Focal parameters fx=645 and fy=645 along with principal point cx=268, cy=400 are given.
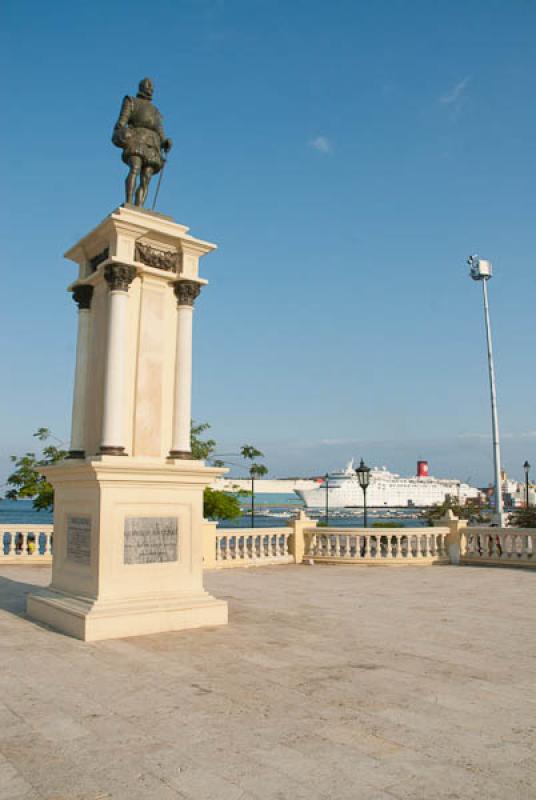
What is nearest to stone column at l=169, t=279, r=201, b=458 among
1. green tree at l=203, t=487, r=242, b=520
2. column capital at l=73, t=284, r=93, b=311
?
column capital at l=73, t=284, r=93, b=311

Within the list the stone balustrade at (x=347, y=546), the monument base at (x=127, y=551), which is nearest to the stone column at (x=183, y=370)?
the monument base at (x=127, y=551)

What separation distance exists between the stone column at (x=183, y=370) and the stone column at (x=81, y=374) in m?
1.46

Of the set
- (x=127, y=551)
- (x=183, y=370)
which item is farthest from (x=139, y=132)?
(x=127, y=551)

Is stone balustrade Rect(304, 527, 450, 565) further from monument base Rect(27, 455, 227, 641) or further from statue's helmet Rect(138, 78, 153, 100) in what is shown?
statue's helmet Rect(138, 78, 153, 100)

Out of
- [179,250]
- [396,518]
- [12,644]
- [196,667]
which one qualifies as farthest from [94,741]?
[396,518]

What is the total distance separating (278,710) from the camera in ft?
17.5

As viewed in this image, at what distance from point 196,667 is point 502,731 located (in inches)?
125

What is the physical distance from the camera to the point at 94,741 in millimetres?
4625

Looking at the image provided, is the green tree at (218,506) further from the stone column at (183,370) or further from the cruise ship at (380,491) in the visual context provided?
the cruise ship at (380,491)

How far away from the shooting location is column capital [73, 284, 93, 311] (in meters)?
10.5

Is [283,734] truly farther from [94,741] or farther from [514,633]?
[514,633]

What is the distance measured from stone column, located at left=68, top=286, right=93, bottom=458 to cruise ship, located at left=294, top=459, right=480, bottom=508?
126 m

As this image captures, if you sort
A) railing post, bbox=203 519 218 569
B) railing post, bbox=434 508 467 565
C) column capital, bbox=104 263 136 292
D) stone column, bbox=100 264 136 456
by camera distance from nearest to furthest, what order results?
stone column, bbox=100 264 136 456 < column capital, bbox=104 263 136 292 < railing post, bbox=203 519 218 569 < railing post, bbox=434 508 467 565

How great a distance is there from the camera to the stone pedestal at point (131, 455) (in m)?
8.76
